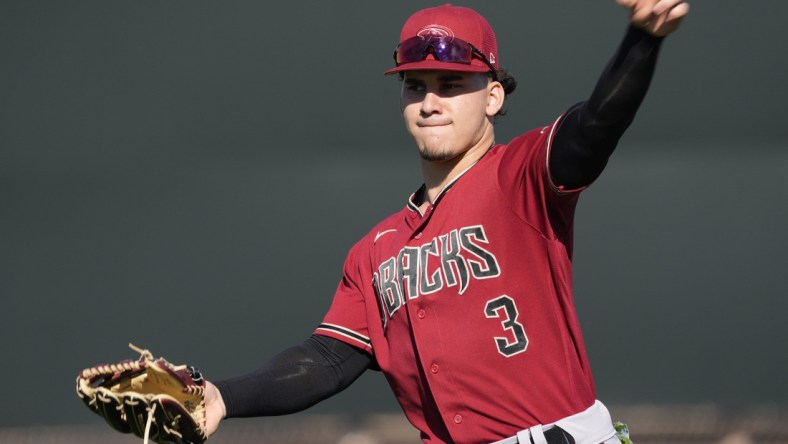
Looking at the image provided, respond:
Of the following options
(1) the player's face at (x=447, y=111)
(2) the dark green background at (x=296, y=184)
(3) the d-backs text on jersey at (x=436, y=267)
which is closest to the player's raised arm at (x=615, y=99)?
(3) the d-backs text on jersey at (x=436, y=267)

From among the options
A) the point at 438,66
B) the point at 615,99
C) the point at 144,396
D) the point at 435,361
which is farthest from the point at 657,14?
the point at 144,396

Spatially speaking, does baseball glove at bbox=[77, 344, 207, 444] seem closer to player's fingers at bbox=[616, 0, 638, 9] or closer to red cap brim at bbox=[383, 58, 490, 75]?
red cap brim at bbox=[383, 58, 490, 75]

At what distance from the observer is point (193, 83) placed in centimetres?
478

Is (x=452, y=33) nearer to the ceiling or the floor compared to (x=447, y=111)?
nearer to the ceiling

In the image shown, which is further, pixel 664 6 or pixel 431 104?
pixel 431 104

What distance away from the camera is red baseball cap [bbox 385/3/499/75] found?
7.63ft

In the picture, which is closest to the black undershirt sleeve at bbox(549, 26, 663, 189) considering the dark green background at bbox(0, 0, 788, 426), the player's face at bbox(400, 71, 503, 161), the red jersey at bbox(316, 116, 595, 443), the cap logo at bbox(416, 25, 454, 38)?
the red jersey at bbox(316, 116, 595, 443)

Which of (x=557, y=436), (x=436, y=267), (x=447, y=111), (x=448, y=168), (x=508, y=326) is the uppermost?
(x=447, y=111)

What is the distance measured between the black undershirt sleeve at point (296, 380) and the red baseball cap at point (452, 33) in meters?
0.70

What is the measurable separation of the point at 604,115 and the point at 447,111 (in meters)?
0.57

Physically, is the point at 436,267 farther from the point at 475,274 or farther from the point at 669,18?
the point at 669,18

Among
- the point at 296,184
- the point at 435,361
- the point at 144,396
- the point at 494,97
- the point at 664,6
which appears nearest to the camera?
the point at 664,6

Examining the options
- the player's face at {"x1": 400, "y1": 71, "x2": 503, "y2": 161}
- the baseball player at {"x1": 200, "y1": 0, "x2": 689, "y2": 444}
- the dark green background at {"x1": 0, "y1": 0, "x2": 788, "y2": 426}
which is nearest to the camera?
the baseball player at {"x1": 200, "y1": 0, "x2": 689, "y2": 444}

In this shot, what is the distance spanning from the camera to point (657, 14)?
5.60ft
